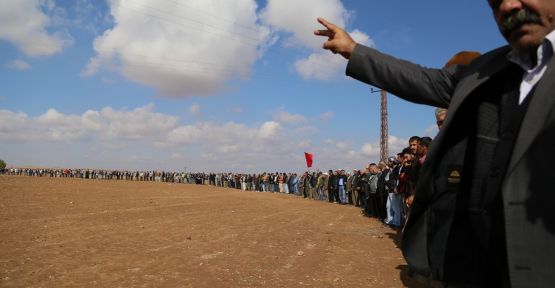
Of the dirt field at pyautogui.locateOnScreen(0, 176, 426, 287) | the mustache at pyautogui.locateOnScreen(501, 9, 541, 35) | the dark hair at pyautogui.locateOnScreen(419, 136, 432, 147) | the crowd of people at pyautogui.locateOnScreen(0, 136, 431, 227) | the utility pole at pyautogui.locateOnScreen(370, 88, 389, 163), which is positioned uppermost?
the utility pole at pyautogui.locateOnScreen(370, 88, 389, 163)

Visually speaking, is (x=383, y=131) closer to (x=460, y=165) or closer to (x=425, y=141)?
(x=425, y=141)

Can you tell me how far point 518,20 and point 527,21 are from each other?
0.09 feet

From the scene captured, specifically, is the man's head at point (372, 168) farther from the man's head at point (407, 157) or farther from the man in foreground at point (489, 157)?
the man in foreground at point (489, 157)

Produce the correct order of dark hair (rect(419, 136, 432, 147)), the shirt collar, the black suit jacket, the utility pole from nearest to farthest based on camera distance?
1. the black suit jacket
2. the shirt collar
3. dark hair (rect(419, 136, 432, 147))
4. the utility pole

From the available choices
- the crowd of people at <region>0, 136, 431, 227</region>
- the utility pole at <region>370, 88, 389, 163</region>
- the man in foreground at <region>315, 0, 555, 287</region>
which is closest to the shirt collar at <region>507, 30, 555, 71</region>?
the man in foreground at <region>315, 0, 555, 287</region>

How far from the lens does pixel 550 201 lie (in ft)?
3.84

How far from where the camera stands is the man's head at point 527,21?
138 cm

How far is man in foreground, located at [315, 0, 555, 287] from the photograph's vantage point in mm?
1210

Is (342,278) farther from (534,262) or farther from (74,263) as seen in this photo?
(534,262)

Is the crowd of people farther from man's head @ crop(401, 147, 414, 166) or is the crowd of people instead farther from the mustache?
the mustache

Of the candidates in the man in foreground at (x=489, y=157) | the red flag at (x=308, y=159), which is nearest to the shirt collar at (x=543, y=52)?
the man in foreground at (x=489, y=157)

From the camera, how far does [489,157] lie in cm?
151

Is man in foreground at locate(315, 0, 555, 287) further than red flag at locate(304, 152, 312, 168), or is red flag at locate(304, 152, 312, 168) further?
red flag at locate(304, 152, 312, 168)

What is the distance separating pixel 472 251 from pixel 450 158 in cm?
35
